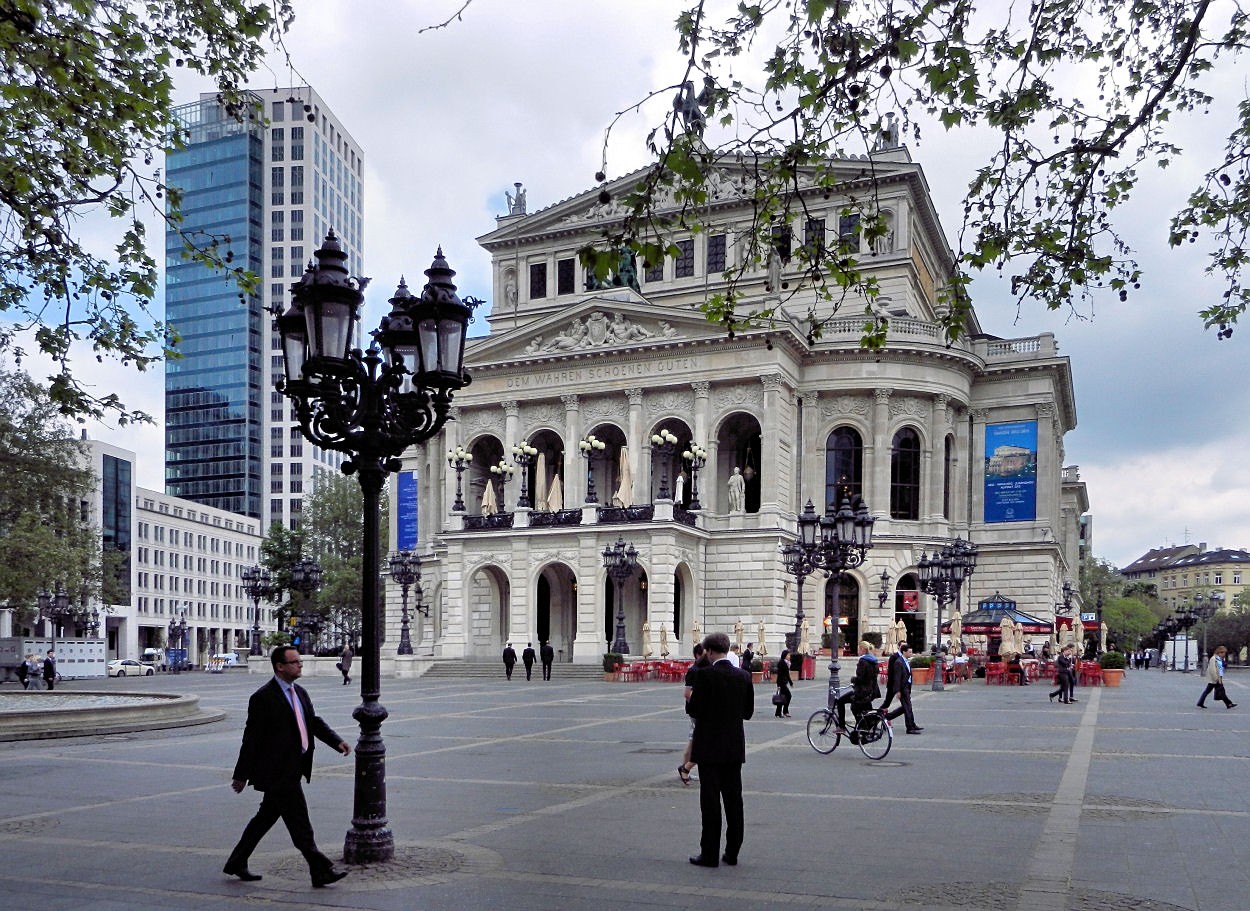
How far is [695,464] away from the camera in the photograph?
2131 inches

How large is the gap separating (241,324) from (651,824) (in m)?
137

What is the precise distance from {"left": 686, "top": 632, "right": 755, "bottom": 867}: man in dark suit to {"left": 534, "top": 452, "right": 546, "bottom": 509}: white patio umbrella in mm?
49251

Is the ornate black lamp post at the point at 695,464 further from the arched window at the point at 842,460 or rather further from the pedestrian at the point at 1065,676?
the pedestrian at the point at 1065,676

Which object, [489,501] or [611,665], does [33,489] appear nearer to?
[489,501]

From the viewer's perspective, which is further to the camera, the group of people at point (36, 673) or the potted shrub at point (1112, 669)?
the group of people at point (36, 673)

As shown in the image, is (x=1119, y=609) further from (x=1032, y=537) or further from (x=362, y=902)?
(x=362, y=902)

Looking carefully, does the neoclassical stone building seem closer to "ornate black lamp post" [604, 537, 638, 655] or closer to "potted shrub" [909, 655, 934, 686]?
"ornate black lamp post" [604, 537, 638, 655]

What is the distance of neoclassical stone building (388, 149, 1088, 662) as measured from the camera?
53.9 m

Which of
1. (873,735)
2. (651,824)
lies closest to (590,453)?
(873,735)

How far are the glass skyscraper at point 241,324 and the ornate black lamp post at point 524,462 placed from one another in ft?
280

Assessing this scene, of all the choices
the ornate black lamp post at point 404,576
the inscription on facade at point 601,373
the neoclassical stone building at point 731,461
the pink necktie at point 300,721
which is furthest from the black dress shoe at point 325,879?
the inscription on facade at point 601,373

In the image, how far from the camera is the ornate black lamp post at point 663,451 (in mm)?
51688

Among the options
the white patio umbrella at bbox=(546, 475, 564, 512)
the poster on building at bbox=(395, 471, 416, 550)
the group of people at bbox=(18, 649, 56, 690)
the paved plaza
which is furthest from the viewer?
the poster on building at bbox=(395, 471, 416, 550)

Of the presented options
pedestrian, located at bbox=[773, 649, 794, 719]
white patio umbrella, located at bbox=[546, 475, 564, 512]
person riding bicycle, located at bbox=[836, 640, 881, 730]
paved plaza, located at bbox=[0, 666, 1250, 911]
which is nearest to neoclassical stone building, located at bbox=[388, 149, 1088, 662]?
white patio umbrella, located at bbox=[546, 475, 564, 512]
